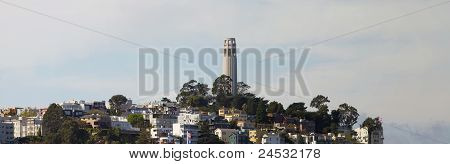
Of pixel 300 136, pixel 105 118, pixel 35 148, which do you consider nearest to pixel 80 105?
pixel 105 118

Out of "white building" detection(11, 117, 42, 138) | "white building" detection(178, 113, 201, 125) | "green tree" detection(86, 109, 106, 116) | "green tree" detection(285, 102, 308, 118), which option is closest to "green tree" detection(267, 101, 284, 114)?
"green tree" detection(285, 102, 308, 118)

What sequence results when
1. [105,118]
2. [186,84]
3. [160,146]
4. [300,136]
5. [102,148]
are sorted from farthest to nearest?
[186,84], [105,118], [300,136], [102,148], [160,146]

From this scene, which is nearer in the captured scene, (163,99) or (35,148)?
(35,148)

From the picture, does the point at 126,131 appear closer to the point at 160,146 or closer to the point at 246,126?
the point at 246,126

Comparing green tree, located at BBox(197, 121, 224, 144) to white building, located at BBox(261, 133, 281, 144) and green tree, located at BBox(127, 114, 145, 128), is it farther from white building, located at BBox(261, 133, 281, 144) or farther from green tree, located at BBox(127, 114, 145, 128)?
green tree, located at BBox(127, 114, 145, 128)

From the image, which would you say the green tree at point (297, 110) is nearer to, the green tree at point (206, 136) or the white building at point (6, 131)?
the green tree at point (206, 136)

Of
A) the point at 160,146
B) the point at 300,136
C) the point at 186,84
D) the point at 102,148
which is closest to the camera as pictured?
the point at 160,146
